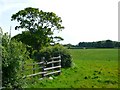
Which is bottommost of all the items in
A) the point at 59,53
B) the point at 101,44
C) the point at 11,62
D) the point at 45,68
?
the point at 45,68

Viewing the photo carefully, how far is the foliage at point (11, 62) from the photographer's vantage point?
1928 cm

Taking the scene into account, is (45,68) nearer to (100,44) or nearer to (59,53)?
(59,53)

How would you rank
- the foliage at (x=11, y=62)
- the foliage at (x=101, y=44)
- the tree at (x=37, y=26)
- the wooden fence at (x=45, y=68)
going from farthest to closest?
the foliage at (x=101, y=44)
the tree at (x=37, y=26)
the wooden fence at (x=45, y=68)
the foliage at (x=11, y=62)

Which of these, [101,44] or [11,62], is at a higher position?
[101,44]

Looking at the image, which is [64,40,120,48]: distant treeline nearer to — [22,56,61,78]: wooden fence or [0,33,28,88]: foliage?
[22,56,61,78]: wooden fence

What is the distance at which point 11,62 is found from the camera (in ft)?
64.6

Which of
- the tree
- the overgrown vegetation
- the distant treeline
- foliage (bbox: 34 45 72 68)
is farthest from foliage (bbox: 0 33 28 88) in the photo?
the distant treeline

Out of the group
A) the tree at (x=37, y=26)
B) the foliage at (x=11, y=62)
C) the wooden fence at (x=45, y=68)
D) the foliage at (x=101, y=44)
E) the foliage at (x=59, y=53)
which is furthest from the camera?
the foliage at (x=101, y=44)

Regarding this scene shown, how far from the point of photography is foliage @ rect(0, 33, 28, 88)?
759 inches

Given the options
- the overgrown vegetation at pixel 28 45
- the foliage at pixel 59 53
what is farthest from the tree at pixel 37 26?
the foliage at pixel 59 53

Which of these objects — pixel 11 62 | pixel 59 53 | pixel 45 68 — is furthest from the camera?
pixel 59 53

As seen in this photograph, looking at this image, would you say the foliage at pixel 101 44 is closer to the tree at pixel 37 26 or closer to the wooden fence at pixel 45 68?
the tree at pixel 37 26

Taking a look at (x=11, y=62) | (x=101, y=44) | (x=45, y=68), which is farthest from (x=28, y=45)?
(x=101, y=44)

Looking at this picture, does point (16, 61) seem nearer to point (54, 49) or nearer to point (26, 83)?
point (26, 83)
